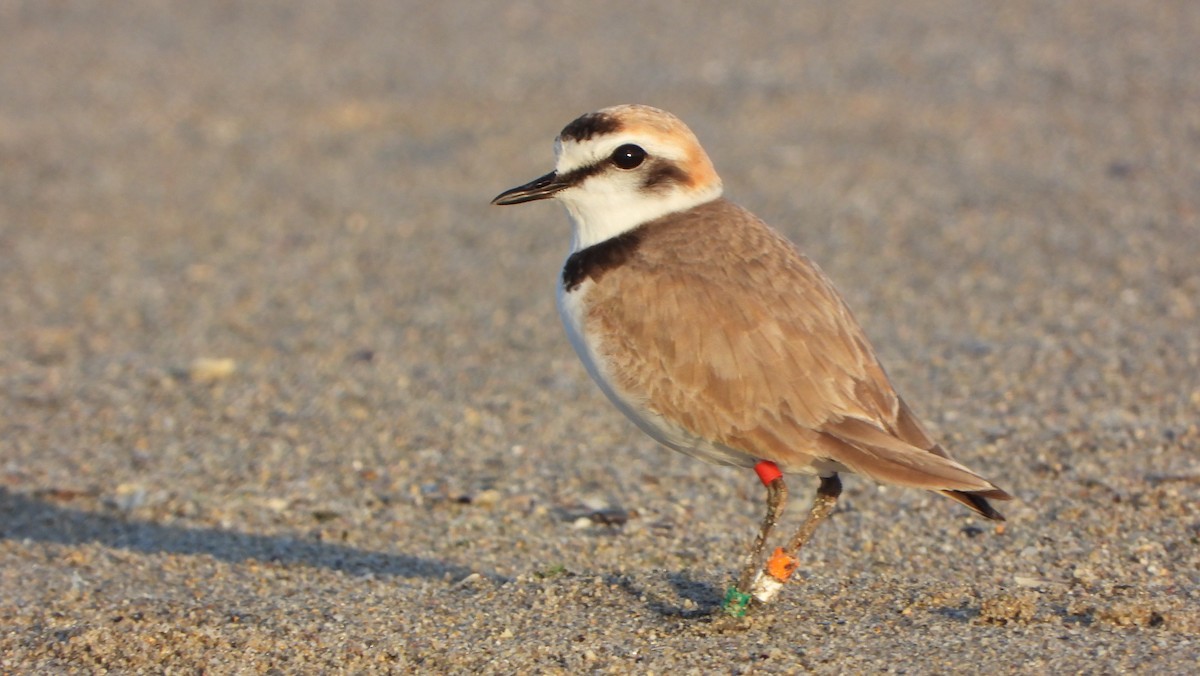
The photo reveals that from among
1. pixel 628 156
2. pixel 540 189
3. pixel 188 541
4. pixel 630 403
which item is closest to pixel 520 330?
pixel 188 541

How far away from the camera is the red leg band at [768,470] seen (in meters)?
4.54

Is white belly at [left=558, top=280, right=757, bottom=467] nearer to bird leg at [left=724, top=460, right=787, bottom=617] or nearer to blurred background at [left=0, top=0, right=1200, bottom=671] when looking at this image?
bird leg at [left=724, top=460, right=787, bottom=617]

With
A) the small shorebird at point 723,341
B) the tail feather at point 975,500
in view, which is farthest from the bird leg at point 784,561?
the tail feather at point 975,500

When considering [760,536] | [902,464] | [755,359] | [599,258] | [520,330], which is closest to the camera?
[902,464]

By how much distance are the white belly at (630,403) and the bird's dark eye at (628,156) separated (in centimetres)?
46

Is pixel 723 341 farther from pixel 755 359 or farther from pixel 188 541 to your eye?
pixel 188 541

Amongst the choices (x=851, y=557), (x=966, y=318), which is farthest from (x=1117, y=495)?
(x=966, y=318)

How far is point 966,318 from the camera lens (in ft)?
26.4

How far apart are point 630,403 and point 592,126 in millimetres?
970

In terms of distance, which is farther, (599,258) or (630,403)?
(599,258)

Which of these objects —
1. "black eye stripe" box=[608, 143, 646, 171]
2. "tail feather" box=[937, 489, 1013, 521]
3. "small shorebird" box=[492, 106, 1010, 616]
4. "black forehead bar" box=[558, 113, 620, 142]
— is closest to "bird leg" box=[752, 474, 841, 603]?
"small shorebird" box=[492, 106, 1010, 616]

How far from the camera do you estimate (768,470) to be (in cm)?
456

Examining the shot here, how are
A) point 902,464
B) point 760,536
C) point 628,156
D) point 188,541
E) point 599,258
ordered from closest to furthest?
point 902,464 < point 760,536 < point 599,258 < point 628,156 < point 188,541

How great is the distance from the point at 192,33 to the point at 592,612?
12013 millimetres
